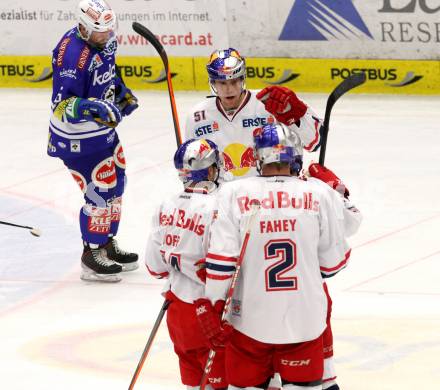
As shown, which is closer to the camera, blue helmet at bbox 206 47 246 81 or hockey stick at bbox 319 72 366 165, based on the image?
hockey stick at bbox 319 72 366 165

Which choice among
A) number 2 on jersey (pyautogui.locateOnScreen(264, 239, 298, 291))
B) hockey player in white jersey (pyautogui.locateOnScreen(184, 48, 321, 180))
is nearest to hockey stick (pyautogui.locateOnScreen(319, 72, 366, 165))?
hockey player in white jersey (pyautogui.locateOnScreen(184, 48, 321, 180))

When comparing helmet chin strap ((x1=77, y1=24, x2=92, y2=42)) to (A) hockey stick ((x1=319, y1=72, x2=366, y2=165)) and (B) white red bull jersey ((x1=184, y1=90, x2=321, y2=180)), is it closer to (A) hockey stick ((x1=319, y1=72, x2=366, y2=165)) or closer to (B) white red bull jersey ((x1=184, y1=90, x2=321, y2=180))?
(B) white red bull jersey ((x1=184, y1=90, x2=321, y2=180))

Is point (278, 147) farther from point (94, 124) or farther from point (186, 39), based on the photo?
point (186, 39)

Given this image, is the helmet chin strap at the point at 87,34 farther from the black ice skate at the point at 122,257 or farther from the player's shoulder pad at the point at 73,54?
the black ice skate at the point at 122,257

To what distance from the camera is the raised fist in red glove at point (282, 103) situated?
6074 millimetres

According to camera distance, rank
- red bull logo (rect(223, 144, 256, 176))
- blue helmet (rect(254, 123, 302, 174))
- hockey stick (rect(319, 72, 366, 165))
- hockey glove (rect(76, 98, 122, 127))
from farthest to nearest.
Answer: hockey glove (rect(76, 98, 122, 127)) → red bull logo (rect(223, 144, 256, 176)) → hockey stick (rect(319, 72, 366, 165)) → blue helmet (rect(254, 123, 302, 174))

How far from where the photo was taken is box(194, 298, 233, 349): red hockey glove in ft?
15.7

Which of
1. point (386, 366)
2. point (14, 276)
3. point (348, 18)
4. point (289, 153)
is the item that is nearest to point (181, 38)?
point (348, 18)

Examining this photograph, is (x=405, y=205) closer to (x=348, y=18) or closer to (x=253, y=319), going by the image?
(x=348, y=18)

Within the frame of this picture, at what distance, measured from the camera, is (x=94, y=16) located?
756cm

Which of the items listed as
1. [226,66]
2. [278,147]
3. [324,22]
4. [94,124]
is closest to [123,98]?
[94,124]

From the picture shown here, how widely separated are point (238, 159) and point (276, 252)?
5.79 ft

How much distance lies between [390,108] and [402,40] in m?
0.66

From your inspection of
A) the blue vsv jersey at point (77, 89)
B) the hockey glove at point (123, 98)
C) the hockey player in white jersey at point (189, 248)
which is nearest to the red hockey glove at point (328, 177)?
the hockey player in white jersey at point (189, 248)
